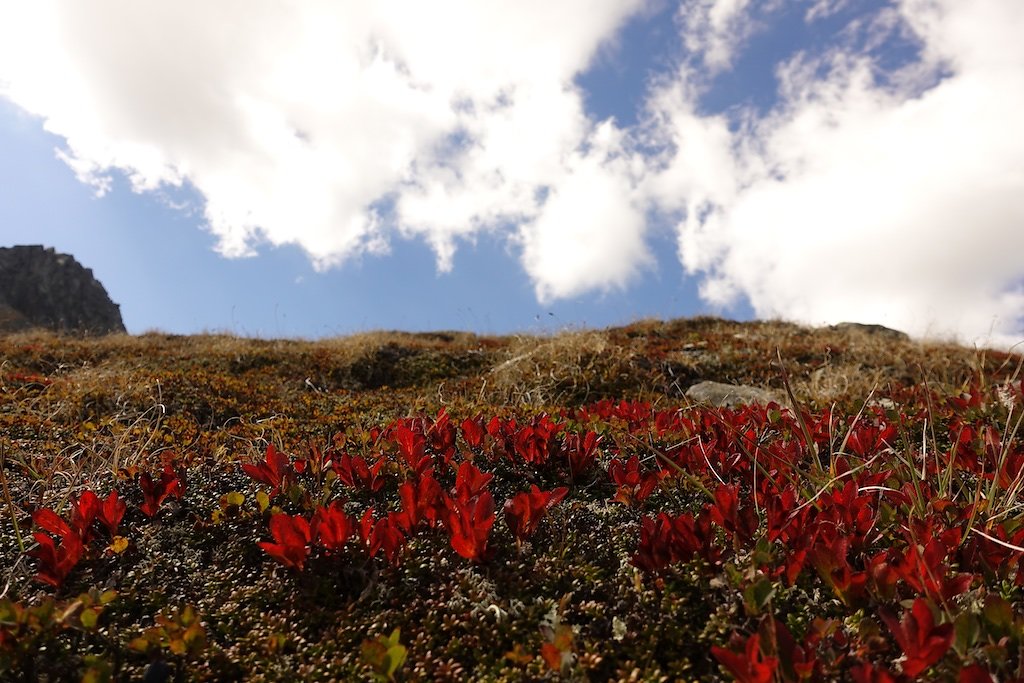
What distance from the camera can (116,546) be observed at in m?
2.52

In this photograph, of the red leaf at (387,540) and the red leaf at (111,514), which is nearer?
the red leaf at (387,540)

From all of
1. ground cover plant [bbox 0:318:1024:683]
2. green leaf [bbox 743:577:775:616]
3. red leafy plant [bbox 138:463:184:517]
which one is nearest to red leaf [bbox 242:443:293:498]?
ground cover plant [bbox 0:318:1024:683]

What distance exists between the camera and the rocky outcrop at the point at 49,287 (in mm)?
49141

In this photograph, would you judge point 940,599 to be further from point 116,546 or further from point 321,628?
point 116,546

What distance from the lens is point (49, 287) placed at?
50625 mm

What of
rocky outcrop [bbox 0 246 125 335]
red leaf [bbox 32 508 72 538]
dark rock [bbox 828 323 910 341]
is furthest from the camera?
rocky outcrop [bbox 0 246 125 335]

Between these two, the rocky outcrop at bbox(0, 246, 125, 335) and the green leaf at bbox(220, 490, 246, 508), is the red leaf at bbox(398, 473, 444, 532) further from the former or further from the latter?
the rocky outcrop at bbox(0, 246, 125, 335)

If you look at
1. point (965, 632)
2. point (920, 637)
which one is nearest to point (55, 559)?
point (920, 637)

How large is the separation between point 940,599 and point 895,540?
2.27 feet

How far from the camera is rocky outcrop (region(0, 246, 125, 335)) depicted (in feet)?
161

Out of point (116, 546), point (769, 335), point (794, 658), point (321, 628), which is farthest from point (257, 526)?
point (769, 335)

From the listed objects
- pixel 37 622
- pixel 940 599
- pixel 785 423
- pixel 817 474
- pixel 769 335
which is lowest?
pixel 37 622

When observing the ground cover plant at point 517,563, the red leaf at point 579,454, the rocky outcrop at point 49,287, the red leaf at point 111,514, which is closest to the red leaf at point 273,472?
the ground cover plant at point 517,563

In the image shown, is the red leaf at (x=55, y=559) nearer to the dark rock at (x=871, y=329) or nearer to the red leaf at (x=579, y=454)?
the red leaf at (x=579, y=454)
